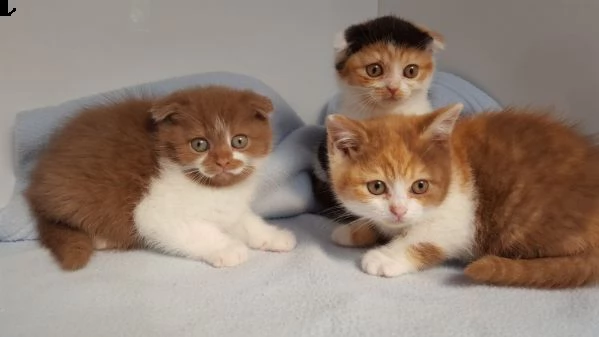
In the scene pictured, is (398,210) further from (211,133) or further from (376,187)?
(211,133)

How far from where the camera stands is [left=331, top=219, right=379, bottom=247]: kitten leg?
1400 mm

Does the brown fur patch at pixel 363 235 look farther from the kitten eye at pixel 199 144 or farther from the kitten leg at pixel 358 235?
the kitten eye at pixel 199 144

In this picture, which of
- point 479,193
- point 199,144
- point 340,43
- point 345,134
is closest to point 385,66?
point 340,43

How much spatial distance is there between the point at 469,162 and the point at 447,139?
0.08 m

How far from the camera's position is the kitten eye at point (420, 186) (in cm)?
120

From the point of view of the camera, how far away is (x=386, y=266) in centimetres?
122

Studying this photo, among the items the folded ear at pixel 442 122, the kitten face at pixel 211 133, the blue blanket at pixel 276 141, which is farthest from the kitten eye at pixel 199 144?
the folded ear at pixel 442 122

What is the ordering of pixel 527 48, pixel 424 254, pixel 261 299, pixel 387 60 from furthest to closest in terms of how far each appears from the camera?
1. pixel 527 48
2. pixel 387 60
3. pixel 424 254
4. pixel 261 299

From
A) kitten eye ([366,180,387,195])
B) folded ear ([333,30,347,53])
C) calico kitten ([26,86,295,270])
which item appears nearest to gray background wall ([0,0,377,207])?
calico kitten ([26,86,295,270])

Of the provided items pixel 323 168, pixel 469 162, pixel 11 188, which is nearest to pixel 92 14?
pixel 11 188

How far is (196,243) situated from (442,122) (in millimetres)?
610

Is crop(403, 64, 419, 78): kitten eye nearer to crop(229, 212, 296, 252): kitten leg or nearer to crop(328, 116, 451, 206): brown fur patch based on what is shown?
crop(328, 116, 451, 206): brown fur patch

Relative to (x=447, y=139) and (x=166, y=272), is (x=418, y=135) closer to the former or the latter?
(x=447, y=139)

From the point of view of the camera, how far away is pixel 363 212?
1.23 meters
